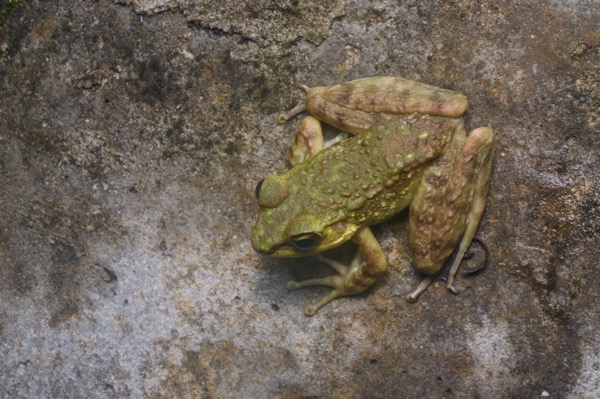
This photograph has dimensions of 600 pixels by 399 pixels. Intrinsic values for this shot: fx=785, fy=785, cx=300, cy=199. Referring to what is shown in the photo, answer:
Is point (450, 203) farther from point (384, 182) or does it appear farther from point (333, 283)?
point (333, 283)

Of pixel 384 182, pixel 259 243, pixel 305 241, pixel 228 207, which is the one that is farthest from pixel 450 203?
pixel 228 207

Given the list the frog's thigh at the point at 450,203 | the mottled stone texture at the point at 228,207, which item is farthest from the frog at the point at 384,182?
the mottled stone texture at the point at 228,207

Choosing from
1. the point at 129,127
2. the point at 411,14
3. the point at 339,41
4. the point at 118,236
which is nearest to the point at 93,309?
the point at 118,236

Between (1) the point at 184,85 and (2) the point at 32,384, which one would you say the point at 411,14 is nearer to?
(1) the point at 184,85

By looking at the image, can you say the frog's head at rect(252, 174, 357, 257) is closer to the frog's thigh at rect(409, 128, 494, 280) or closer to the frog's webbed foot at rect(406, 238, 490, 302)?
the frog's thigh at rect(409, 128, 494, 280)

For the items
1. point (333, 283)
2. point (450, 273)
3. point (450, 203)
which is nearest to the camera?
point (450, 203)

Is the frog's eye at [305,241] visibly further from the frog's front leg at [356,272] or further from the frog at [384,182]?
the frog's front leg at [356,272]

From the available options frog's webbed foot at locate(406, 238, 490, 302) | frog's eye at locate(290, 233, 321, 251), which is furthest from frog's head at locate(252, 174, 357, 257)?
frog's webbed foot at locate(406, 238, 490, 302)
